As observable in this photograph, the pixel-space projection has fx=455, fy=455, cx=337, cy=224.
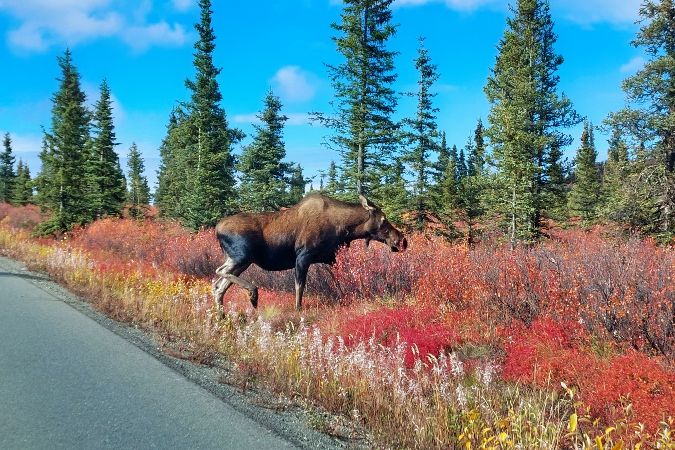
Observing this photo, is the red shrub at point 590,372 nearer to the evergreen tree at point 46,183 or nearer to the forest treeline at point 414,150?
the forest treeline at point 414,150

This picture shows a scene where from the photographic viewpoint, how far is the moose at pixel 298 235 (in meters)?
9.01

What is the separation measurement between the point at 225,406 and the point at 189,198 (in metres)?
25.1

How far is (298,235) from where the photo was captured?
30.8 feet

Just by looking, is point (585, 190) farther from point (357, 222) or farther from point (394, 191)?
point (357, 222)

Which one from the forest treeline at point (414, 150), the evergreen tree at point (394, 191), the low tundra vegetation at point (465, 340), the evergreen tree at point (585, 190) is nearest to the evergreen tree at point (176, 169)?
the forest treeline at point (414, 150)

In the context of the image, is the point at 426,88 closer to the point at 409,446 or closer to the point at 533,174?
the point at 533,174

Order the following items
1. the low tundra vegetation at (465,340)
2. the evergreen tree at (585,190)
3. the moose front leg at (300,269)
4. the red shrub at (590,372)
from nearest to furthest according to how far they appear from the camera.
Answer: the low tundra vegetation at (465,340) → the red shrub at (590,372) → the moose front leg at (300,269) → the evergreen tree at (585,190)

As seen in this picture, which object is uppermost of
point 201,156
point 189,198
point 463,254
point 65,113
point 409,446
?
point 65,113

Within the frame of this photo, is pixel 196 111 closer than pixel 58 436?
No

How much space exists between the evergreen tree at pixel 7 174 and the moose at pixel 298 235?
67539mm

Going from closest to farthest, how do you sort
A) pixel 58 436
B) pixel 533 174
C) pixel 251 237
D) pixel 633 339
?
pixel 58 436, pixel 633 339, pixel 251 237, pixel 533 174

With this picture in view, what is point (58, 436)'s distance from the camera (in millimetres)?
3484

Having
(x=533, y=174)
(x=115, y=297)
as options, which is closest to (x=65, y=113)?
(x=115, y=297)

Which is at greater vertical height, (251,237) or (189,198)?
(189,198)
